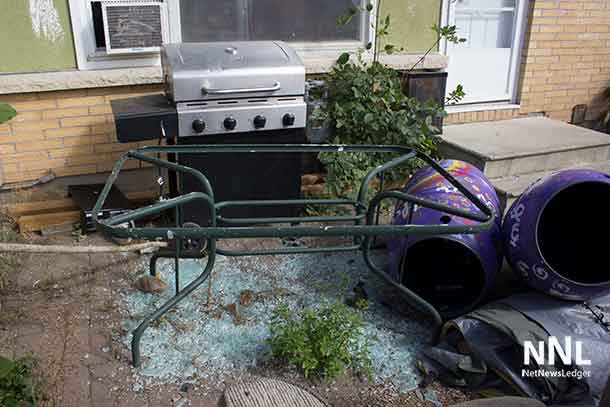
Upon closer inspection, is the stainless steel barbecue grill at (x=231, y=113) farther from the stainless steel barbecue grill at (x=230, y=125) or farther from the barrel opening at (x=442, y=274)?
the barrel opening at (x=442, y=274)

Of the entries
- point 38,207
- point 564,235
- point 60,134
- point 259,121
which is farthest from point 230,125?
point 564,235

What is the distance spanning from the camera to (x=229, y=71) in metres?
3.88

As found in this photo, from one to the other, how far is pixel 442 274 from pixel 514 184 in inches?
57.2

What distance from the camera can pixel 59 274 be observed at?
3811mm

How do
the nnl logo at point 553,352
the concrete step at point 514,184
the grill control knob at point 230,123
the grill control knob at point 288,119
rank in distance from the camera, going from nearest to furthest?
the nnl logo at point 553,352 → the grill control knob at point 230,123 → the grill control knob at point 288,119 → the concrete step at point 514,184

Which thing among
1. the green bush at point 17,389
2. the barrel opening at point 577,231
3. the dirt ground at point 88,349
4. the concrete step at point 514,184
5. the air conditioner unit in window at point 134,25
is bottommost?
the dirt ground at point 88,349

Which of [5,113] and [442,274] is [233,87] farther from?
[442,274]

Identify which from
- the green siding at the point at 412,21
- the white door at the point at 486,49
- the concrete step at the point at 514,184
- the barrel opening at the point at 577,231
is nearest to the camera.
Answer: the barrel opening at the point at 577,231

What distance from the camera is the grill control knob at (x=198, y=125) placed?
12.6 ft

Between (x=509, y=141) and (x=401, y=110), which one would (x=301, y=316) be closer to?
(x=401, y=110)

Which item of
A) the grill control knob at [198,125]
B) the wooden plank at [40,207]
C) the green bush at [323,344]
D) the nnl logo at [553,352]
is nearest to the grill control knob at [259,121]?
the grill control knob at [198,125]

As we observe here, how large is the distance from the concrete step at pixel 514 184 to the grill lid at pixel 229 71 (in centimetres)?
178

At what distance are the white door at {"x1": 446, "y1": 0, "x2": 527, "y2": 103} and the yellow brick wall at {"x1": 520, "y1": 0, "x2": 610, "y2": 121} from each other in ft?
0.43

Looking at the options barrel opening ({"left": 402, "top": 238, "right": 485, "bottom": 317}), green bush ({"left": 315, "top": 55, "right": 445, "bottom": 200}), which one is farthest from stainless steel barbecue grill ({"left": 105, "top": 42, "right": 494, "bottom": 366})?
green bush ({"left": 315, "top": 55, "right": 445, "bottom": 200})
